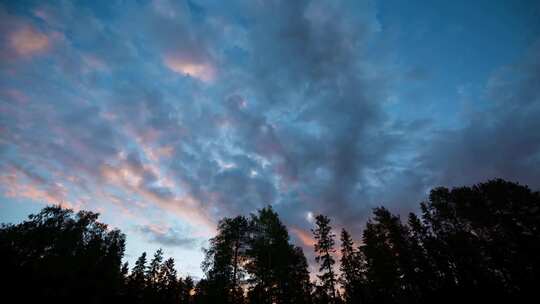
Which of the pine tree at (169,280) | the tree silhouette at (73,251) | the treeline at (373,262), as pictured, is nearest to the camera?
the treeline at (373,262)

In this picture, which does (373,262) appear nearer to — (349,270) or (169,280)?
(349,270)

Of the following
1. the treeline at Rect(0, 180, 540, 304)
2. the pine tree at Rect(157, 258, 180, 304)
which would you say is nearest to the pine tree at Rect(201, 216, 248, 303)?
the treeline at Rect(0, 180, 540, 304)

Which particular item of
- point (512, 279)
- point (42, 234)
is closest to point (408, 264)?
point (512, 279)

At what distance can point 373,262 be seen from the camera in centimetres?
3497

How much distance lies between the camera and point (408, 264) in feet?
111

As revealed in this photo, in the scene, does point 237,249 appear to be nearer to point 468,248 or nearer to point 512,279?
point 468,248

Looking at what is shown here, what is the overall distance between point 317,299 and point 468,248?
25448 mm

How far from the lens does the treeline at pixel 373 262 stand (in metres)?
23.5

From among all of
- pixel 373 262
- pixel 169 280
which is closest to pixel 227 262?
pixel 373 262

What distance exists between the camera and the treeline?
2353 cm

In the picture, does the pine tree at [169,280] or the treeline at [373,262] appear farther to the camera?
the pine tree at [169,280]

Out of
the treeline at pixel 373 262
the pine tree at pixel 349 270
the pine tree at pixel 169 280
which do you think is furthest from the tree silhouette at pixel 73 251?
the pine tree at pixel 349 270

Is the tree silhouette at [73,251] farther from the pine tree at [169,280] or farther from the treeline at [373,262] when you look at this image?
the pine tree at [169,280]

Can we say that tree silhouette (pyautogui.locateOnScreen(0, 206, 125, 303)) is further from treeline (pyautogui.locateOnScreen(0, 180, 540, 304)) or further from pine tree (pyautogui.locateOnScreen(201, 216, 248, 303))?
pine tree (pyautogui.locateOnScreen(201, 216, 248, 303))
